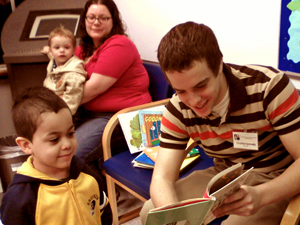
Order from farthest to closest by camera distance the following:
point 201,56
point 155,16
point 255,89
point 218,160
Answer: point 155,16
point 218,160
point 255,89
point 201,56

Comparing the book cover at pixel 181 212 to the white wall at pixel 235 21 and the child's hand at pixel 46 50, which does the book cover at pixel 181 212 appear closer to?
the white wall at pixel 235 21

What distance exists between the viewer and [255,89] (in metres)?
1.06

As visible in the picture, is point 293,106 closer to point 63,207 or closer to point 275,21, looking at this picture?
point 275,21

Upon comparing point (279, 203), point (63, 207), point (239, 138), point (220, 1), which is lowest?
point (279, 203)

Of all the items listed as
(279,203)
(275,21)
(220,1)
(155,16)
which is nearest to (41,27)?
(155,16)

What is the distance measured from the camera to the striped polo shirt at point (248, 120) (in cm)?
102

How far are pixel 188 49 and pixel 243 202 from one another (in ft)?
1.67

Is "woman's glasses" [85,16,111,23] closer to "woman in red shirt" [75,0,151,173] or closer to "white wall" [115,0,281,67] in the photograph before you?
"woman in red shirt" [75,0,151,173]

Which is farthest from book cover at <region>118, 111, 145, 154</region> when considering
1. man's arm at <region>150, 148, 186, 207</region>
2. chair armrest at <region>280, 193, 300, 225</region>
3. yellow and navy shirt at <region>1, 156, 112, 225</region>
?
chair armrest at <region>280, 193, 300, 225</region>

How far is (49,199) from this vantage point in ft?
3.29

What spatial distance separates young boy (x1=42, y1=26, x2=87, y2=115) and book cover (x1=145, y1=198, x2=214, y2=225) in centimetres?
128

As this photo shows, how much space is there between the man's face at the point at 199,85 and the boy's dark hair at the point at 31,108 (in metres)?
0.40

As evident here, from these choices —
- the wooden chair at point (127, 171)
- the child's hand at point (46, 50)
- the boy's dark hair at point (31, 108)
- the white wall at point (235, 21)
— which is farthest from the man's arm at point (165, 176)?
the child's hand at point (46, 50)

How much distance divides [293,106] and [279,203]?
1.21 feet
